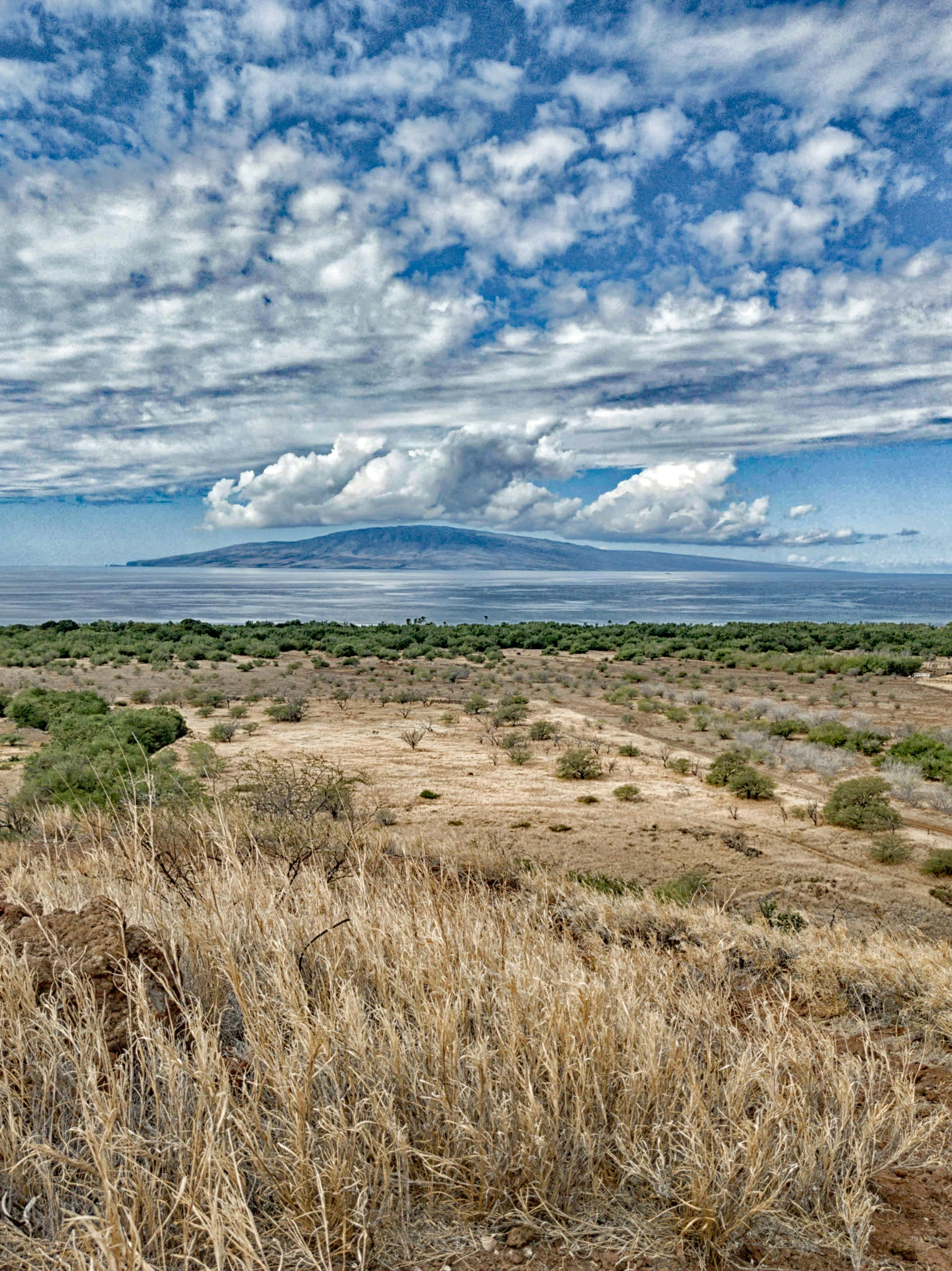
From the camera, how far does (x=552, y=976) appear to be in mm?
3410

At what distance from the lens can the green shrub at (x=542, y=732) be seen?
22.4 meters

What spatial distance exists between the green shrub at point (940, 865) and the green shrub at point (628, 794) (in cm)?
546

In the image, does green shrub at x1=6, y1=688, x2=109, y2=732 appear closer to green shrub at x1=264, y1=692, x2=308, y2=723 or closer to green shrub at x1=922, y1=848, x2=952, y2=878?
green shrub at x1=264, y1=692, x2=308, y2=723

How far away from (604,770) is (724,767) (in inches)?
113

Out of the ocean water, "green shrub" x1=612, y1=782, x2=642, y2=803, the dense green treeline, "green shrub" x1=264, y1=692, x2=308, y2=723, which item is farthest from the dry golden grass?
the ocean water

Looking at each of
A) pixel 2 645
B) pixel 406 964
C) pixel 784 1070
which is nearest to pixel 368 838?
pixel 406 964

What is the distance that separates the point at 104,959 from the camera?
3383 mm

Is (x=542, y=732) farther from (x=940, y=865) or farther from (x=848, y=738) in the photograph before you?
(x=940, y=865)

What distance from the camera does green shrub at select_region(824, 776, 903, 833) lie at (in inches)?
562

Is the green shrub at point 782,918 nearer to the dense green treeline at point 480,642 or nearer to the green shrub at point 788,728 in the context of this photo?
the green shrub at point 788,728

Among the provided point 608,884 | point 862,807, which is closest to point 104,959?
point 608,884

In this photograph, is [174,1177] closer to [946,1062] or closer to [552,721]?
[946,1062]

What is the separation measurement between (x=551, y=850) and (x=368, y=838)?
14.9ft

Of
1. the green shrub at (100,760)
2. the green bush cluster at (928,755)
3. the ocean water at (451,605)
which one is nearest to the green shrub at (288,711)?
the green shrub at (100,760)
